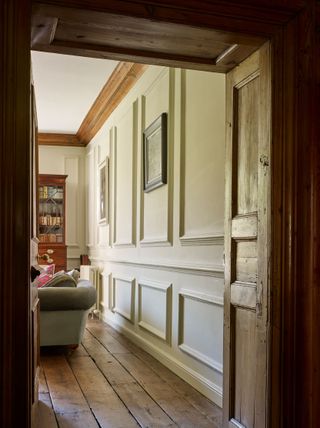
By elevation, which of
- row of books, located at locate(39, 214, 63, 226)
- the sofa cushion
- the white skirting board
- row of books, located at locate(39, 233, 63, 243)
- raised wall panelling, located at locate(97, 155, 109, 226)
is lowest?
the white skirting board

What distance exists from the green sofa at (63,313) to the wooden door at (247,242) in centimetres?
232

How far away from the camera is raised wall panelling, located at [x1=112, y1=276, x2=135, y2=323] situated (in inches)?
212

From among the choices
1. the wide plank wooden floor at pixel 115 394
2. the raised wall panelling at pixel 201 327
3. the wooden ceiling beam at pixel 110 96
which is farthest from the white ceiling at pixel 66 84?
the wide plank wooden floor at pixel 115 394

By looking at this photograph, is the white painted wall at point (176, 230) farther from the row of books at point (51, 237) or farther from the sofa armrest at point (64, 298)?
the row of books at point (51, 237)

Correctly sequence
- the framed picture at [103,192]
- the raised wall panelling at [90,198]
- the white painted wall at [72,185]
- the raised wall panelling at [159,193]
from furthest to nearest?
the white painted wall at [72,185], the raised wall panelling at [90,198], the framed picture at [103,192], the raised wall panelling at [159,193]

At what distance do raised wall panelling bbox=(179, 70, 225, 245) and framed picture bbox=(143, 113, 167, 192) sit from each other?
0.38 metres

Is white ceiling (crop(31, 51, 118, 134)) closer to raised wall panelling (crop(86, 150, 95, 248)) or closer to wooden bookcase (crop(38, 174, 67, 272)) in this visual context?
raised wall panelling (crop(86, 150, 95, 248))

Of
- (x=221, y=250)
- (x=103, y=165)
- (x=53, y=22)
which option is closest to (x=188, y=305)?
(x=221, y=250)

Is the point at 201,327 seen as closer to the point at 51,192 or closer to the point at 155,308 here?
the point at 155,308

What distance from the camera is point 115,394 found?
338 centimetres

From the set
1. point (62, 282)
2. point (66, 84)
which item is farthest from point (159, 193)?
point (66, 84)

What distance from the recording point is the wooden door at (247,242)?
2109mm

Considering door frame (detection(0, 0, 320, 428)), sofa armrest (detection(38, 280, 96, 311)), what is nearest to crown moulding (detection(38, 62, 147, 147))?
sofa armrest (detection(38, 280, 96, 311))

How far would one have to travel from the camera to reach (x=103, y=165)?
23.0ft
